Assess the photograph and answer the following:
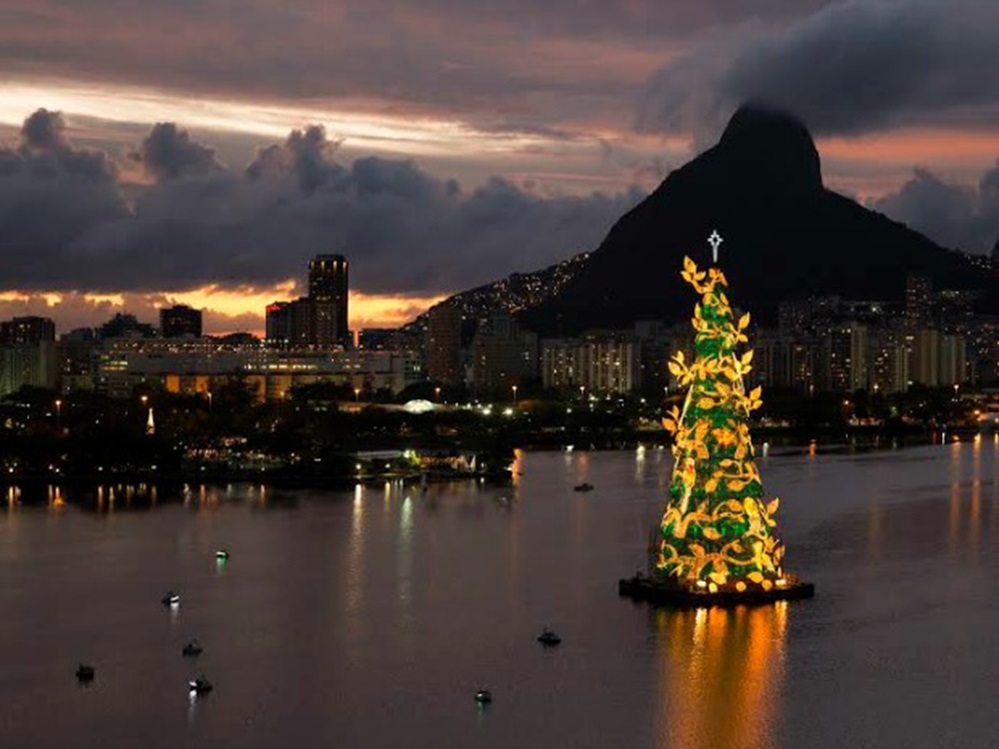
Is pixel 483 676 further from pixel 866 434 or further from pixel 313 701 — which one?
pixel 866 434

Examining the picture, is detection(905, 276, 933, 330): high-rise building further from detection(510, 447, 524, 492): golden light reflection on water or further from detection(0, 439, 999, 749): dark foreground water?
detection(0, 439, 999, 749): dark foreground water

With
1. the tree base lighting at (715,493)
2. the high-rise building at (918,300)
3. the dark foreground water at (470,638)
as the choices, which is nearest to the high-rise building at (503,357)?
the high-rise building at (918,300)

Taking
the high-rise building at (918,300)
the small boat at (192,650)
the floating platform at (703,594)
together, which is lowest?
the small boat at (192,650)

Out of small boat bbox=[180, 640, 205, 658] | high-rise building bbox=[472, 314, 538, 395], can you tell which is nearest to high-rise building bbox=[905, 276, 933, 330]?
high-rise building bbox=[472, 314, 538, 395]

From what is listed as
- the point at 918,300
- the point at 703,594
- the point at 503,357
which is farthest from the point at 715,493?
the point at 918,300

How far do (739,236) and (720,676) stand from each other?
6624cm

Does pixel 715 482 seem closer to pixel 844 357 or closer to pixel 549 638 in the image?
pixel 549 638

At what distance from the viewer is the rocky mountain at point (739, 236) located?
76.4m

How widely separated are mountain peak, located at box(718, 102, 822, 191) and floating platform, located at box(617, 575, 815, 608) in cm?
6331

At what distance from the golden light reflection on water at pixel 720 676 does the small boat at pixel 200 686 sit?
2713 mm

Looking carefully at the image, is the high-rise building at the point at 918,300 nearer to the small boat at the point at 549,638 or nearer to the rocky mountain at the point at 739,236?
the rocky mountain at the point at 739,236

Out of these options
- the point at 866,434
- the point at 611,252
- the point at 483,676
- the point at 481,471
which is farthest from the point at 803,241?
the point at 483,676

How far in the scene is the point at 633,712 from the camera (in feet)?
36.5

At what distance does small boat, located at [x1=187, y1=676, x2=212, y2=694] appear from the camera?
38.0ft
